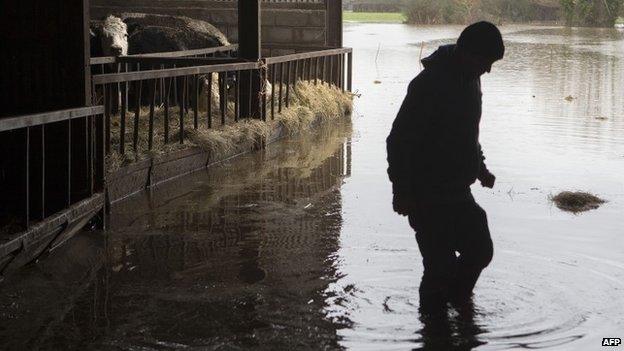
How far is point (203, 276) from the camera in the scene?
7.96 metres

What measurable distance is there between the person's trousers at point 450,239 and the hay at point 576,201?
432cm

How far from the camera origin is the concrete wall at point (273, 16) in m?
23.9

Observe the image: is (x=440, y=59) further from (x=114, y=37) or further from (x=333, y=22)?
(x=333, y=22)

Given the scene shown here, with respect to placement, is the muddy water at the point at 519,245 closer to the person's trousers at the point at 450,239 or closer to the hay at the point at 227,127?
the person's trousers at the point at 450,239

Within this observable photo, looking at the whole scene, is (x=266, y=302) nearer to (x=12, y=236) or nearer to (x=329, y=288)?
(x=329, y=288)

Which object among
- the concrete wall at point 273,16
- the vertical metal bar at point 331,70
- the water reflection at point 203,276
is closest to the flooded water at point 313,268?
the water reflection at point 203,276

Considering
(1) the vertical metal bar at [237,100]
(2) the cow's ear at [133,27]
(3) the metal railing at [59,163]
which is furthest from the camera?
(2) the cow's ear at [133,27]

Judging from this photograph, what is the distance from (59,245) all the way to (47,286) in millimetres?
1212

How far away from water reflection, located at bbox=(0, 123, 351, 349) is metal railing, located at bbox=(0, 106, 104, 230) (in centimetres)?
49

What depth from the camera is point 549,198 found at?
11.4 metres

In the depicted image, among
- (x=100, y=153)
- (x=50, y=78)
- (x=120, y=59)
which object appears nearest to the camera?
(x=50, y=78)

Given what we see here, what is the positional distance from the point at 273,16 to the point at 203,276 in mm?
16691

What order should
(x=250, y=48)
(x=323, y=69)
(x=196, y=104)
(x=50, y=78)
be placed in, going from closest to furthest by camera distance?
(x=50, y=78), (x=196, y=104), (x=250, y=48), (x=323, y=69)

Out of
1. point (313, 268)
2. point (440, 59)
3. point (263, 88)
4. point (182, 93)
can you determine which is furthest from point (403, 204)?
point (263, 88)
